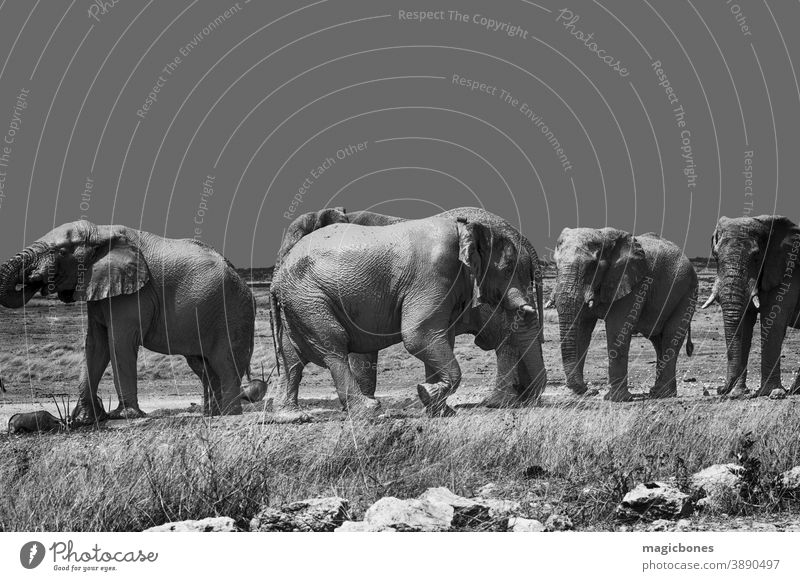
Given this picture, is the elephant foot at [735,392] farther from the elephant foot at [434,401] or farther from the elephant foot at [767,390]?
the elephant foot at [434,401]

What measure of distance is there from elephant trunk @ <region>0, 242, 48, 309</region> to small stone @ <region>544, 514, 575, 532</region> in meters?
9.54

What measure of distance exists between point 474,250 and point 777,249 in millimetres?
6532

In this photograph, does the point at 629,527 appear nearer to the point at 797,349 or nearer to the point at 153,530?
the point at 153,530

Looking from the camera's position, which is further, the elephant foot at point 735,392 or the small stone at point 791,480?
the elephant foot at point 735,392

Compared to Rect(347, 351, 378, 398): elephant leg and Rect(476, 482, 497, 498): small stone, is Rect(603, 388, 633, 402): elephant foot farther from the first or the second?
Rect(476, 482, 497, 498): small stone

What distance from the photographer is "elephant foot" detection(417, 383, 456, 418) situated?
56.3 ft

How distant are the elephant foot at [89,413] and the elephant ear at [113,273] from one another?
4.72 feet

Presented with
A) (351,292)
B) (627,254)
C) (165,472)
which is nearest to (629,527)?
(165,472)

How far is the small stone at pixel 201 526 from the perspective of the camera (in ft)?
35.9

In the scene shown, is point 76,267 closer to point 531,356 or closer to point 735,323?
point 531,356

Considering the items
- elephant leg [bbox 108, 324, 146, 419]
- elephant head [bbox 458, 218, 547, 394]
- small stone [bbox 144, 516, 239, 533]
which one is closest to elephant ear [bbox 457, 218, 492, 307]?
elephant head [bbox 458, 218, 547, 394]

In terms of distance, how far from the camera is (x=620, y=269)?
22766mm

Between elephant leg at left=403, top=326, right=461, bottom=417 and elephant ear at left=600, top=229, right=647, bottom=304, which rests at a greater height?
elephant ear at left=600, top=229, right=647, bottom=304
